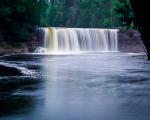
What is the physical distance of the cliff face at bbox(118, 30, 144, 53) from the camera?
57.3m

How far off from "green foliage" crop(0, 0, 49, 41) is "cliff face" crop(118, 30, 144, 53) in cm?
1381

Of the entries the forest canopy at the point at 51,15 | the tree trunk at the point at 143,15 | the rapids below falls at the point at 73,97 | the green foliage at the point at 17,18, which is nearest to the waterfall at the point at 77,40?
the green foliage at the point at 17,18

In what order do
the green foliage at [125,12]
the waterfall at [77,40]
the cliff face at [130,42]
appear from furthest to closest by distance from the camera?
1. the cliff face at [130,42]
2. the waterfall at [77,40]
3. the green foliage at [125,12]

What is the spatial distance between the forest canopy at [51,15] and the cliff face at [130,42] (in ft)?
12.4

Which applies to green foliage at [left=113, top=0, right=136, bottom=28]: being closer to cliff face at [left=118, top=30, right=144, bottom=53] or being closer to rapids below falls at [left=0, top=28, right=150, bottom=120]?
rapids below falls at [left=0, top=28, right=150, bottom=120]

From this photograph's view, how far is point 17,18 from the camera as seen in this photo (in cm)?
5244

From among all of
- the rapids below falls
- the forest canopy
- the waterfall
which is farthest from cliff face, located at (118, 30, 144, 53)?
the rapids below falls

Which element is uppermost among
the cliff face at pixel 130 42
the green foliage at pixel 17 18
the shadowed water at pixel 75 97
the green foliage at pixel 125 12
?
the green foliage at pixel 17 18

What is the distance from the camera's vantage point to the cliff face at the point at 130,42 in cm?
5728

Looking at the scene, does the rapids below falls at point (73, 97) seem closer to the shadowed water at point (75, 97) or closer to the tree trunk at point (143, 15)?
the shadowed water at point (75, 97)

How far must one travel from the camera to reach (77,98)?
16203mm

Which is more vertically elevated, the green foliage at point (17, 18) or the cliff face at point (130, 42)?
the green foliage at point (17, 18)

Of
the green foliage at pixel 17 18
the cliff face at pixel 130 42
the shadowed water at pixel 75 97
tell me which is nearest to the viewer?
the shadowed water at pixel 75 97

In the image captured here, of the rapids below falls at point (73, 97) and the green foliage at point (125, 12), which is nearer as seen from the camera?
the green foliage at point (125, 12)
